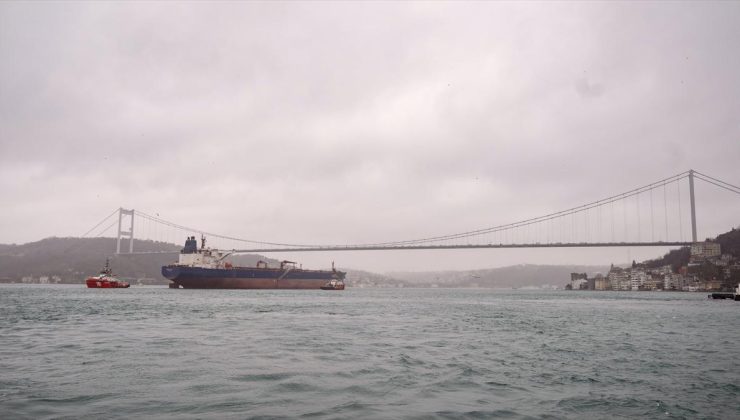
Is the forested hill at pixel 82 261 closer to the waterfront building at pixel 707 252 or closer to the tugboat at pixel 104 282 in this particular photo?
the tugboat at pixel 104 282

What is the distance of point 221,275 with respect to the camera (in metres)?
81.8

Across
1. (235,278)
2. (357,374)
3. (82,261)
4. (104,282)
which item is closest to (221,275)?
(235,278)

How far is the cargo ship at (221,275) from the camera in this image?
80.9 meters

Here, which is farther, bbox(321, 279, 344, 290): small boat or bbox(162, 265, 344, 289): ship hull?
bbox(321, 279, 344, 290): small boat

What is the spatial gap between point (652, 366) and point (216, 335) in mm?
14184

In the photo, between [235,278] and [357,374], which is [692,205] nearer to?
[235,278]

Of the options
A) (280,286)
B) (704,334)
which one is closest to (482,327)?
(704,334)

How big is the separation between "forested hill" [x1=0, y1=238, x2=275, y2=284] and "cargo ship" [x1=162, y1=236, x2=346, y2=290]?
55.4 m

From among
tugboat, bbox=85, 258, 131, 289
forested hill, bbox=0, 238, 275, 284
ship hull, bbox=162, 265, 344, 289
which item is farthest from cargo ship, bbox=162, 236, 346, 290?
forested hill, bbox=0, 238, 275, 284

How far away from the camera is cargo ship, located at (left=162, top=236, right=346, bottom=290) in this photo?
3187 inches

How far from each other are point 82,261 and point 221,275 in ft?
349

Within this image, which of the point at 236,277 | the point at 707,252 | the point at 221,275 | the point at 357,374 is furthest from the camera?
the point at 707,252

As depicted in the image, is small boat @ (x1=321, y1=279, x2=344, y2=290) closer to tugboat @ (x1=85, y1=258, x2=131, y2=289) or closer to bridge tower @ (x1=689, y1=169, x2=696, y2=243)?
tugboat @ (x1=85, y1=258, x2=131, y2=289)

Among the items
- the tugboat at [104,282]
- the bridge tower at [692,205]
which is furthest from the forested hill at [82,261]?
the bridge tower at [692,205]
